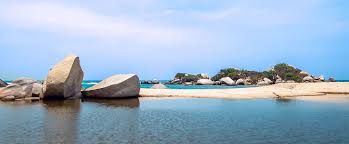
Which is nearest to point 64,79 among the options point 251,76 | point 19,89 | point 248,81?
point 19,89

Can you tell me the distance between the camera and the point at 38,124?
18000mm

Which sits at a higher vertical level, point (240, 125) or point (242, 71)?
point (242, 71)

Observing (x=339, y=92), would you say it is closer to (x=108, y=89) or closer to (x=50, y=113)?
(x=108, y=89)

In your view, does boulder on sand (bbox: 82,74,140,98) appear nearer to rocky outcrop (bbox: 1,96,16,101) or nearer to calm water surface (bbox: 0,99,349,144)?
rocky outcrop (bbox: 1,96,16,101)

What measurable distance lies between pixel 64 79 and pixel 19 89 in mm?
5937

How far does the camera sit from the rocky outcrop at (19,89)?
3412 cm

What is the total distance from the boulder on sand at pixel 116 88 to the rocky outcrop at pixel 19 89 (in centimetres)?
516

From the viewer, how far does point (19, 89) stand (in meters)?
34.6

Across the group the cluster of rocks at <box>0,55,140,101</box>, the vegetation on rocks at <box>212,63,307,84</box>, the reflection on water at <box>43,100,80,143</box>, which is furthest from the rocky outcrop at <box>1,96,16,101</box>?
the vegetation on rocks at <box>212,63,307,84</box>

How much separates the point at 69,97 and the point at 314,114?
21.6m

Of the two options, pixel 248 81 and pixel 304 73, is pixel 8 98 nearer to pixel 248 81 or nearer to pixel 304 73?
pixel 248 81

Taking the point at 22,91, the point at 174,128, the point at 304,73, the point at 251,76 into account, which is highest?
the point at 304,73

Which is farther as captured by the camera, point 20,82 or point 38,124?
point 20,82

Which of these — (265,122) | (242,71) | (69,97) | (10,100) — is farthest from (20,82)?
(242,71)
